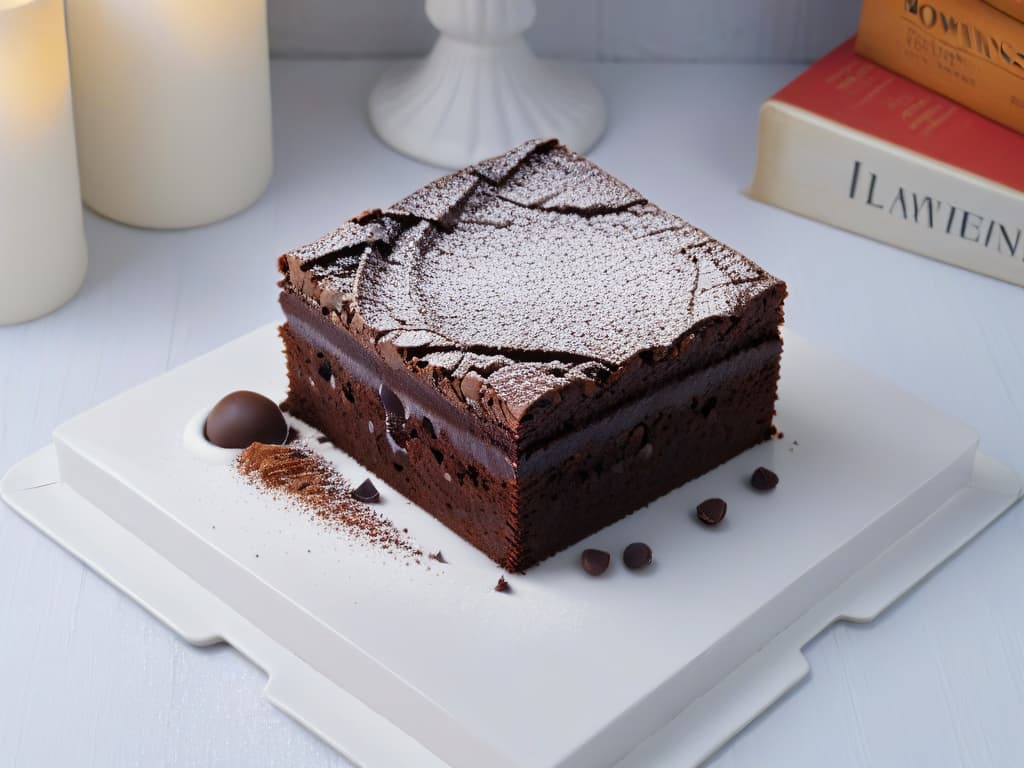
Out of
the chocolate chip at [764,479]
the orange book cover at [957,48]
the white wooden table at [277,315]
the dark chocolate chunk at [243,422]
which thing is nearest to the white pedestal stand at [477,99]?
the white wooden table at [277,315]

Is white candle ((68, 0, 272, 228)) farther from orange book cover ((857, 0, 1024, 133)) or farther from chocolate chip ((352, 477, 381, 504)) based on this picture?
orange book cover ((857, 0, 1024, 133))

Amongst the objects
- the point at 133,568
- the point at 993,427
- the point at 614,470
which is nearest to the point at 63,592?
the point at 133,568

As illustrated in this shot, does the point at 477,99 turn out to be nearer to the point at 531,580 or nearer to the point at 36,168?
the point at 36,168

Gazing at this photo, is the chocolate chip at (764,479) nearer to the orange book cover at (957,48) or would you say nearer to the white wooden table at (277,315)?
the white wooden table at (277,315)

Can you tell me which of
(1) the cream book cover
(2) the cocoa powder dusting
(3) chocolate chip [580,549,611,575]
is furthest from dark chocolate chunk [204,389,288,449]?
(1) the cream book cover

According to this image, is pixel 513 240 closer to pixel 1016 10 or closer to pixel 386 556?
pixel 386 556

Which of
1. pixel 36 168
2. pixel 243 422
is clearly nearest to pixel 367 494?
pixel 243 422
